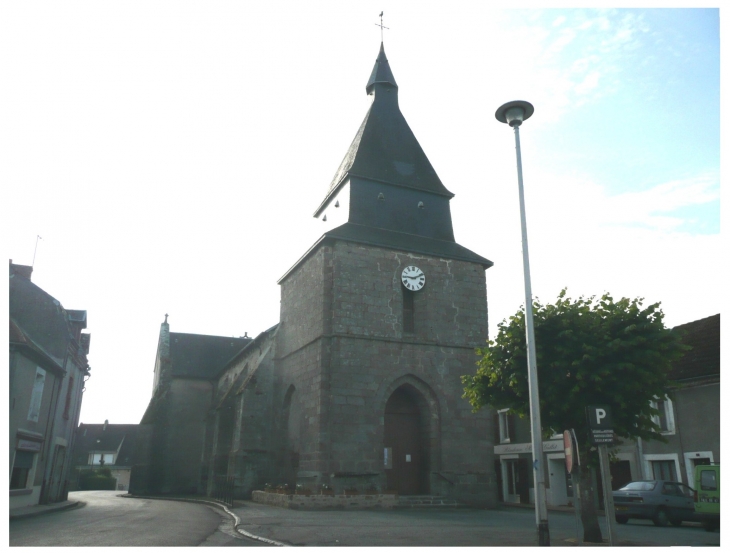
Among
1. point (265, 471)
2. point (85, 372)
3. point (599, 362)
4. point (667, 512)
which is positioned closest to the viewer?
point (599, 362)

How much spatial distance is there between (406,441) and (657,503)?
8.05 m

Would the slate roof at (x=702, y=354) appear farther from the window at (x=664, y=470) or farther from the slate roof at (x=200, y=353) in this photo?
the slate roof at (x=200, y=353)

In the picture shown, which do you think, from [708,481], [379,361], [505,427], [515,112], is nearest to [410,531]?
[708,481]

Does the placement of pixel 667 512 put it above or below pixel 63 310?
below

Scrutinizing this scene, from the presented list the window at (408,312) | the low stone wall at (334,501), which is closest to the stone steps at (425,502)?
the low stone wall at (334,501)

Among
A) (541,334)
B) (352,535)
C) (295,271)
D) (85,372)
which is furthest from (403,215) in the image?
(85,372)

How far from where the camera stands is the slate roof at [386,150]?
2331cm

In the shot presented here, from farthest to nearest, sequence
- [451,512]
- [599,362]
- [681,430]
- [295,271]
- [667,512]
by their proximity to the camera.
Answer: [295,271] < [681,430] < [451,512] < [667,512] < [599,362]

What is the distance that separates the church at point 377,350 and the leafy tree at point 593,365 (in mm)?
8915

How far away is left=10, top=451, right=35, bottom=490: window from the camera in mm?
18047

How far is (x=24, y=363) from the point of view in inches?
706

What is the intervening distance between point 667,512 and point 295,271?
15305 mm

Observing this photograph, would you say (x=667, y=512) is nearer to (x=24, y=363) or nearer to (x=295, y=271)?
(x=295, y=271)

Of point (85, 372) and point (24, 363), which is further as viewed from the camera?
point (85, 372)
